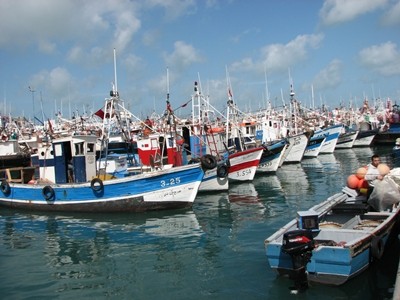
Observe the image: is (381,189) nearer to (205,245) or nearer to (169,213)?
(205,245)

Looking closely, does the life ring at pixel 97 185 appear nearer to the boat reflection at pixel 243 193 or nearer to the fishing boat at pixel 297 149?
the boat reflection at pixel 243 193

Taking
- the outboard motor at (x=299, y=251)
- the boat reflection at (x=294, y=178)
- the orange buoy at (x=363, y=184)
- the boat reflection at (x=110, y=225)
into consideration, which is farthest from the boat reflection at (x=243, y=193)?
the outboard motor at (x=299, y=251)

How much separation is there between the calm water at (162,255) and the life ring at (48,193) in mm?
778

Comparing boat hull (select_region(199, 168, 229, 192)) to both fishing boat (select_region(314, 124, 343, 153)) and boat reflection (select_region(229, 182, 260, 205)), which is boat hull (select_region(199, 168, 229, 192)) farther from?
fishing boat (select_region(314, 124, 343, 153))

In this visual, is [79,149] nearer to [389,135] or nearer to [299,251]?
[299,251]

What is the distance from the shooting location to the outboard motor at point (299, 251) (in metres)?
7.70

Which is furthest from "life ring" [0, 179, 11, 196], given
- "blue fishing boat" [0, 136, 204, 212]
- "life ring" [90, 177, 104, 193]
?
"life ring" [90, 177, 104, 193]

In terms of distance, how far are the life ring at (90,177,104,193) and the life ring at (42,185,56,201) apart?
215 cm

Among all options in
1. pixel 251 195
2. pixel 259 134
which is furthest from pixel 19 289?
pixel 259 134

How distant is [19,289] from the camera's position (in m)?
9.48

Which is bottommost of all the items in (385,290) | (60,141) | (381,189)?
(385,290)

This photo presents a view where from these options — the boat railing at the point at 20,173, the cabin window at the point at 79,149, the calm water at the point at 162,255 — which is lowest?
the calm water at the point at 162,255

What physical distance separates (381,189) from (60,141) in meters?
13.2

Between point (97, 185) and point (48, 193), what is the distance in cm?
263
